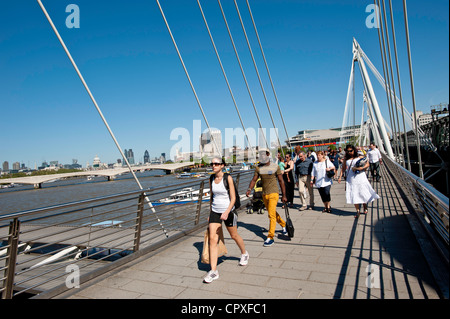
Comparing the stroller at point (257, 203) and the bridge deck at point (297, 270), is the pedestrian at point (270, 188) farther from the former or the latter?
the stroller at point (257, 203)

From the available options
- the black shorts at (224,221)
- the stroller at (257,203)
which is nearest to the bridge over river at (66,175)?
the stroller at (257,203)

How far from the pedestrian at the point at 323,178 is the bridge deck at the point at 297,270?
60.7 inches

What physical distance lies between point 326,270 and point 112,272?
2730mm

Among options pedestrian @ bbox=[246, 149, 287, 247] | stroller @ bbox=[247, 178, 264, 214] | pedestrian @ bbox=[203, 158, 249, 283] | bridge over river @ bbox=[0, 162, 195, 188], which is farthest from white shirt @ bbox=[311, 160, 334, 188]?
bridge over river @ bbox=[0, 162, 195, 188]

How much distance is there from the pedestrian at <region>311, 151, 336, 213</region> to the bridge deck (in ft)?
5.05

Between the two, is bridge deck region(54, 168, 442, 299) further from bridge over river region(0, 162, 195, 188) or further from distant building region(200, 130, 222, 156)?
bridge over river region(0, 162, 195, 188)

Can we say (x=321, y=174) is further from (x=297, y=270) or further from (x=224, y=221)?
(x=224, y=221)

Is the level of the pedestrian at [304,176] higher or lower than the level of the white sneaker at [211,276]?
higher

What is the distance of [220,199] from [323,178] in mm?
4233

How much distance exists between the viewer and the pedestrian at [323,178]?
729cm

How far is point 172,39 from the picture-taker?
26.3ft

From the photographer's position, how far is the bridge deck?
3.13 meters

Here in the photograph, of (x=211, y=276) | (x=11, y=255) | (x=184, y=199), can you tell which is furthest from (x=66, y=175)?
(x=211, y=276)
